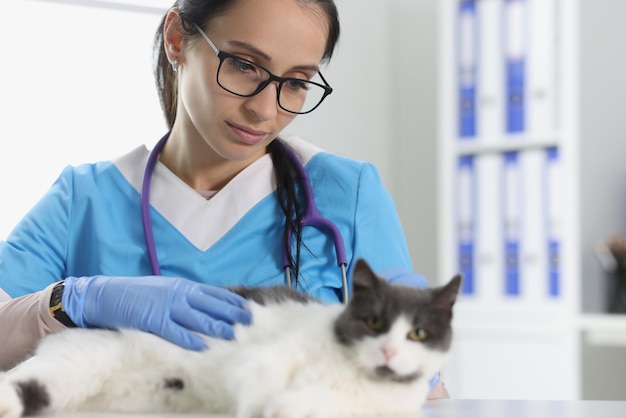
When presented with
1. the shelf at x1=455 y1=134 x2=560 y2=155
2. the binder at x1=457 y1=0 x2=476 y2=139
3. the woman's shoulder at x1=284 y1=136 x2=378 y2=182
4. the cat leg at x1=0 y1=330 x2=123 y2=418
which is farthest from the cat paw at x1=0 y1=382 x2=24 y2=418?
the binder at x1=457 y1=0 x2=476 y2=139

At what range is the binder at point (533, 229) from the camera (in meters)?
2.54

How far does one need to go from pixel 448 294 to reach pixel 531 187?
1.79m

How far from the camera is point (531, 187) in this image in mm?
2562

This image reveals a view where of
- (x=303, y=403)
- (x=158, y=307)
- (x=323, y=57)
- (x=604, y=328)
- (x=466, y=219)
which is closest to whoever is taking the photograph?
(x=303, y=403)

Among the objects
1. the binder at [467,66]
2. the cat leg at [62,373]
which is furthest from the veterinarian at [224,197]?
the binder at [467,66]

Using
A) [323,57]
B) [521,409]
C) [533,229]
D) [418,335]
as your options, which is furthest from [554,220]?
[418,335]

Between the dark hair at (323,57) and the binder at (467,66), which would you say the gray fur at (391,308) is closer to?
the dark hair at (323,57)

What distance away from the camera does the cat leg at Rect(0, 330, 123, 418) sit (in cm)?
86

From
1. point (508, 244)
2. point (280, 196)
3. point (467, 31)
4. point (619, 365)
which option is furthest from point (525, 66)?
point (280, 196)

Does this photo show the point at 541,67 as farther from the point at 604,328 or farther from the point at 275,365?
the point at 275,365

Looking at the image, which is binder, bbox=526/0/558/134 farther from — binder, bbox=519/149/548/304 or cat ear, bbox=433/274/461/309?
cat ear, bbox=433/274/461/309

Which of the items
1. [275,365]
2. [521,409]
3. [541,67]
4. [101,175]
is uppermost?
[541,67]

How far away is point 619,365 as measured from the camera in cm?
270

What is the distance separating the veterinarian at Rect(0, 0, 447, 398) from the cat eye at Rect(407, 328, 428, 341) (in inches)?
13.6
